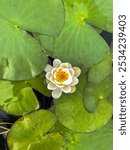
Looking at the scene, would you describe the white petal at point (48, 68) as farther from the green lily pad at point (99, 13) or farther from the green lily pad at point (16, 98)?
the green lily pad at point (99, 13)

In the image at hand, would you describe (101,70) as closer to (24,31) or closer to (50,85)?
(50,85)

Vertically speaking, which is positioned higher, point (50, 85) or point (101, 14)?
point (101, 14)

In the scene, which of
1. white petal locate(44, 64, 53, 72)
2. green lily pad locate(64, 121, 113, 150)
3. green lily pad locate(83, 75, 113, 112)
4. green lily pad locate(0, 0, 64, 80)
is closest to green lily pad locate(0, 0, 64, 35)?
green lily pad locate(0, 0, 64, 80)

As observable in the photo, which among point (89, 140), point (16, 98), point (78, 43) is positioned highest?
point (78, 43)

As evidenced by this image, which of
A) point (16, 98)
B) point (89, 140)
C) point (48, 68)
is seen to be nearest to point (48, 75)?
point (48, 68)

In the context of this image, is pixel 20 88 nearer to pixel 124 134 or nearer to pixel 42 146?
pixel 42 146

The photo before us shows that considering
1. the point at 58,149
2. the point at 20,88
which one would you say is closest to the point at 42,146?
the point at 58,149
